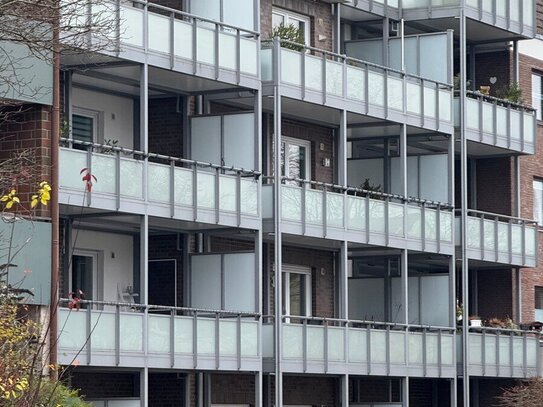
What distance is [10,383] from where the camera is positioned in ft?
49.2

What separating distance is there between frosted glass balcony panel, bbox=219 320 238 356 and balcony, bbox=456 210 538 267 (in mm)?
9556

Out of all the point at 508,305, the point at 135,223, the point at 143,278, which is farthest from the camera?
the point at 508,305

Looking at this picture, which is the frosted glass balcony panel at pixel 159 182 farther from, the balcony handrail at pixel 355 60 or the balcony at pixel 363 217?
the balcony handrail at pixel 355 60

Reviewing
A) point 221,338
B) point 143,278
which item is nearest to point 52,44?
point 143,278

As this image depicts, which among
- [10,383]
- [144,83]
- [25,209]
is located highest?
[144,83]

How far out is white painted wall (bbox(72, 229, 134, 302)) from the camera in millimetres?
33062

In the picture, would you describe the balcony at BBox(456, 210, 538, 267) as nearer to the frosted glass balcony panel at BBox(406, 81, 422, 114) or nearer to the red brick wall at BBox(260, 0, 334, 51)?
the frosted glass balcony panel at BBox(406, 81, 422, 114)

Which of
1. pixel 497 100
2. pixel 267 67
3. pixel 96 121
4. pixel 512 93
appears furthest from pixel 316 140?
pixel 96 121

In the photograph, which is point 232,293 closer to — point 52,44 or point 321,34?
point 321,34

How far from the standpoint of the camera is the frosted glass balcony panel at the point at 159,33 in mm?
31453

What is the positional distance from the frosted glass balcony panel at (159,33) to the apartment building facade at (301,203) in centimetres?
6

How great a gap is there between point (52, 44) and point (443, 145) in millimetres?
24877

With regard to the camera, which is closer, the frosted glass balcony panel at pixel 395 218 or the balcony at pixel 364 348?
the balcony at pixel 364 348

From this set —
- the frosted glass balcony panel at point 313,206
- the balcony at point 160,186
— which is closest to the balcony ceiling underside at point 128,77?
the balcony at point 160,186
